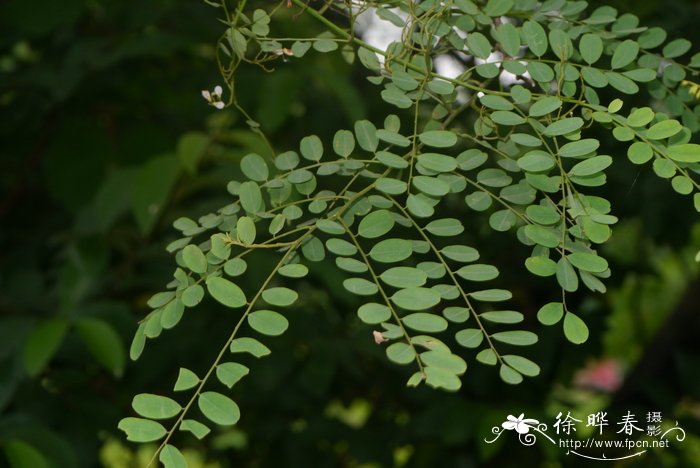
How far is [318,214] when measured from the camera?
2.43 ft

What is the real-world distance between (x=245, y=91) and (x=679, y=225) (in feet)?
2.17

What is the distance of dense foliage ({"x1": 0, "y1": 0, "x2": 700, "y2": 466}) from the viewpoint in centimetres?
53

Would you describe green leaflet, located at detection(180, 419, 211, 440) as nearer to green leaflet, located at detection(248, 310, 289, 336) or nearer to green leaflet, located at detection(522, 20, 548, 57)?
green leaflet, located at detection(248, 310, 289, 336)

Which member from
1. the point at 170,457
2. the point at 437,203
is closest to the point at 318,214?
the point at 437,203

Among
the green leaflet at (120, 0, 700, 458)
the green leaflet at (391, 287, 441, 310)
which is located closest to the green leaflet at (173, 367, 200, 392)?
the green leaflet at (120, 0, 700, 458)

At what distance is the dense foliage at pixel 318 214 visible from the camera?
20.8 inches

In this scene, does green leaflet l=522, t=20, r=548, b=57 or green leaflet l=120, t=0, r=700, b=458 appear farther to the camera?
green leaflet l=522, t=20, r=548, b=57

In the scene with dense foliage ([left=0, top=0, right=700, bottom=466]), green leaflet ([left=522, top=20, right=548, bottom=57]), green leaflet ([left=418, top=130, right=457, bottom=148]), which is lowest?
dense foliage ([left=0, top=0, right=700, bottom=466])

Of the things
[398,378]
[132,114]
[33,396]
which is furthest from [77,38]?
[398,378]

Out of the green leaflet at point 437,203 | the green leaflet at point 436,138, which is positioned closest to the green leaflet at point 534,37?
the green leaflet at point 437,203

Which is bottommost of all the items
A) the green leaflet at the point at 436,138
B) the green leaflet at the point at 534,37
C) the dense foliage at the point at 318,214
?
the dense foliage at the point at 318,214

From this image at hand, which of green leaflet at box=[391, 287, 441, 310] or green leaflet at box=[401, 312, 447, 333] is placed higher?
green leaflet at box=[391, 287, 441, 310]

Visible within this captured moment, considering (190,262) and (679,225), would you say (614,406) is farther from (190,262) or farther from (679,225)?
(190,262)

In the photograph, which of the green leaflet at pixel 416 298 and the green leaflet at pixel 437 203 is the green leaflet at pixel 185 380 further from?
the green leaflet at pixel 416 298
